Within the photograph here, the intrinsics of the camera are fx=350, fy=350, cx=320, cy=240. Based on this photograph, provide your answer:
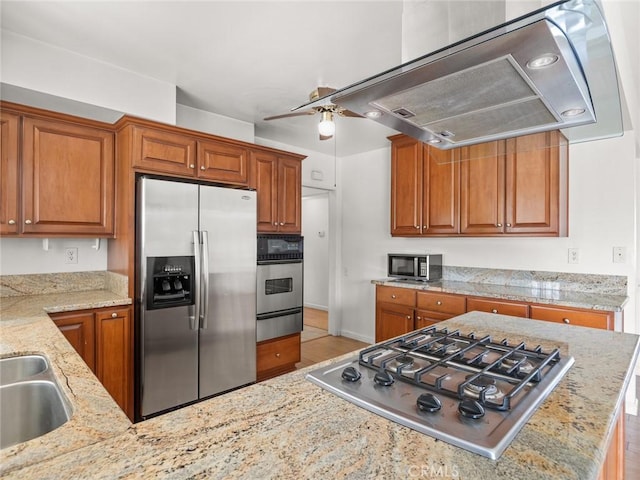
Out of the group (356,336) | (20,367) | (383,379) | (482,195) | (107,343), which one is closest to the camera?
(383,379)

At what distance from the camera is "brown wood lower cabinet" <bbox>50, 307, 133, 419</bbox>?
2205mm

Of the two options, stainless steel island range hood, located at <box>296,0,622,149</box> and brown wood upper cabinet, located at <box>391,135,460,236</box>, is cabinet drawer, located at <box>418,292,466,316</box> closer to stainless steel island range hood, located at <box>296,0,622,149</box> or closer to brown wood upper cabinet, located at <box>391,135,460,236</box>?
brown wood upper cabinet, located at <box>391,135,460,236</box>

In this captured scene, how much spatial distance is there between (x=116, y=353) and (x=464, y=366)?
7.41ft

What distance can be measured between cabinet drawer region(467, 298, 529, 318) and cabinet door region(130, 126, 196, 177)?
2.54 metres

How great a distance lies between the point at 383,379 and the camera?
933mm

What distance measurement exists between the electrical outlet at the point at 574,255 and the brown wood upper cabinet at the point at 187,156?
2882 millimetres

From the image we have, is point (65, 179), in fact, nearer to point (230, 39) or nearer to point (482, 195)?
point (230, 39)

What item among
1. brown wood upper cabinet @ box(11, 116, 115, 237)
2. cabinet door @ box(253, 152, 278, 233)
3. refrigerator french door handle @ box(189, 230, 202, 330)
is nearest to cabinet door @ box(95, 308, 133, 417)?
refrigerator french door handle @ box(189, 230, 202, 330)

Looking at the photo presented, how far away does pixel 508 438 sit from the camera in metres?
0.68

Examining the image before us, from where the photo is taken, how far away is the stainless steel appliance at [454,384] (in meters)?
0.72

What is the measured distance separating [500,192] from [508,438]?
2.90 m

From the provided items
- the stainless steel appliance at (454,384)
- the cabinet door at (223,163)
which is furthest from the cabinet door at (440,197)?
the stainless steel appliance at (454,384)

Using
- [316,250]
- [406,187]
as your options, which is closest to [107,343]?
[406,187]

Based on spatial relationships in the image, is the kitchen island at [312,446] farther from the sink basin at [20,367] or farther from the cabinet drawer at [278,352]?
the cabinet drawer at [278,352]
